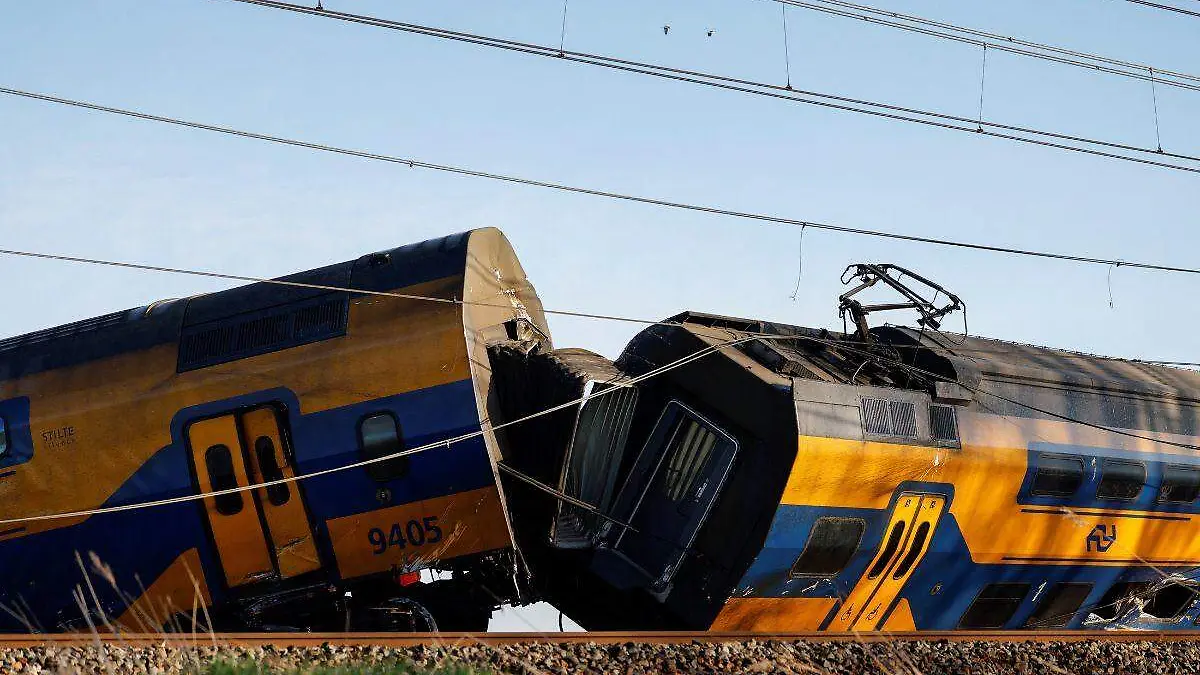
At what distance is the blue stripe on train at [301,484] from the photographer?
48.7 ft

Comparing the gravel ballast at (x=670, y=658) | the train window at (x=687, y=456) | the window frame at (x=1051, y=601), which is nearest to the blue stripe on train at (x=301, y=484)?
the train window at (x=687, y=456)

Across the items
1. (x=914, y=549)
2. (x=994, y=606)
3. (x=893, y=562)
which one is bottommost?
(x=994, y=606)

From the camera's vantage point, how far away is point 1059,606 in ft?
61.2

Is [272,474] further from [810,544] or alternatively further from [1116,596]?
[1116,596]

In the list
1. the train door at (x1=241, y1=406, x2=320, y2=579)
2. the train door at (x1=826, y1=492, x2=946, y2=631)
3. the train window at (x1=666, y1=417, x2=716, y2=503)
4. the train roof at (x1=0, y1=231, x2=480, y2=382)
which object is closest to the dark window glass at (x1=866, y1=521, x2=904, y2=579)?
the train door at (x1=826, y1=492, x2=946, y2=631)

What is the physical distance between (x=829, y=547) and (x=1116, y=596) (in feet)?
20.2

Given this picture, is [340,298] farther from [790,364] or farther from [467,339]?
[790,364]

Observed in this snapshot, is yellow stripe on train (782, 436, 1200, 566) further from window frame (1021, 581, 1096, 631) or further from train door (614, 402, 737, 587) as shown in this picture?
train door (614, 402, 737, 587)

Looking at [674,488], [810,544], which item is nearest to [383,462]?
[674,488]

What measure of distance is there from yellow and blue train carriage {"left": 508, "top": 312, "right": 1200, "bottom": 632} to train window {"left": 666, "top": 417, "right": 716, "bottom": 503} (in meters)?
0.03

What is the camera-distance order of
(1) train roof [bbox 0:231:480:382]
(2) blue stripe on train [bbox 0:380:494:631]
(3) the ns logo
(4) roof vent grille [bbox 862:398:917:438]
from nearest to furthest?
(2) blue stripe on train [bbox 0:380:494:631]
(1) train roof [bbox 0:231:480:382]
(4) roof vent grille [bbox 862:398:917:438]
(3) the ns logo

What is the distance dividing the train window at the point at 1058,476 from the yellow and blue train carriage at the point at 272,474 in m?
7.26

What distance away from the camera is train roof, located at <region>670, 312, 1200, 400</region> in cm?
1684

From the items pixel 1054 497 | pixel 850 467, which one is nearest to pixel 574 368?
pixel 850 467
